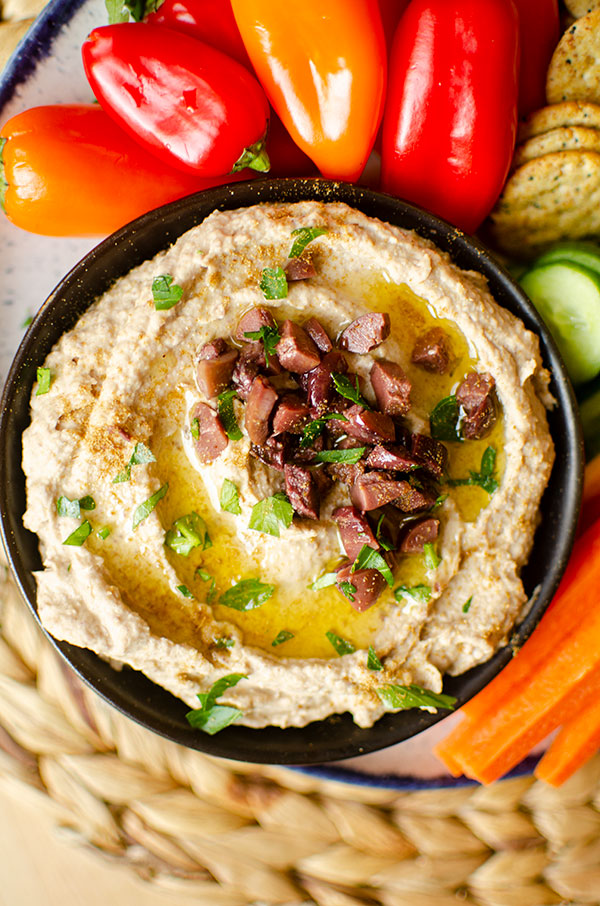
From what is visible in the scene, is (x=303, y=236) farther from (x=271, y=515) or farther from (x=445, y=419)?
(x=271, y=515)

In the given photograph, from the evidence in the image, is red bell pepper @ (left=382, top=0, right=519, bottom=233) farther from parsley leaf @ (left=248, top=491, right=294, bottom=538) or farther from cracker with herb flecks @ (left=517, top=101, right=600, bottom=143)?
parsley leaf @ (left=248, top=491, right=294, bottom=538)

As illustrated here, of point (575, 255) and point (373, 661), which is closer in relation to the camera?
point (373, 661)

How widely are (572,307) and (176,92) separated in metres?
1.78

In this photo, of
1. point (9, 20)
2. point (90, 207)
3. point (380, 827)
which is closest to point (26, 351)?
point (90, 207)

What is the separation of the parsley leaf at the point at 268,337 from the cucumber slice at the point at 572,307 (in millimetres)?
1247

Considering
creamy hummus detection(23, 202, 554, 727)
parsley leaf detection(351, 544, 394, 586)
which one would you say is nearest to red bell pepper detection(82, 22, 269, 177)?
creamy hummus detection(23, 202, 554, 727)

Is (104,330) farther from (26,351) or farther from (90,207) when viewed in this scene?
(90,207)

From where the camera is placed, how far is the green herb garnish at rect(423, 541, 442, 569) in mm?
2816

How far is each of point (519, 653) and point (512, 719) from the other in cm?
26

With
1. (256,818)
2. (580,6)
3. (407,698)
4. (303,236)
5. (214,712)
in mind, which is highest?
(580,6)

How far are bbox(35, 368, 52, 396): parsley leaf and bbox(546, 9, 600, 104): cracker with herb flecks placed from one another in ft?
7.64

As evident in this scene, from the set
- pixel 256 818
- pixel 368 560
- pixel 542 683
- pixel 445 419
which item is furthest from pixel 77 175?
pixel 256 818

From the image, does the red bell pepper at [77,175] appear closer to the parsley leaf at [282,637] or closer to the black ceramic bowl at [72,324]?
the black ceramic bowl at [72,324]

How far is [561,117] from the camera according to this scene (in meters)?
3.20
